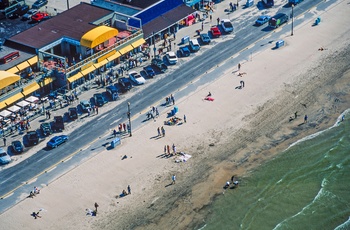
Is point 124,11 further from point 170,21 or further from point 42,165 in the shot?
point 42,165

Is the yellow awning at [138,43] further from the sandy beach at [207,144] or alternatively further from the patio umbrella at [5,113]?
the patio umbrella at [5,113]

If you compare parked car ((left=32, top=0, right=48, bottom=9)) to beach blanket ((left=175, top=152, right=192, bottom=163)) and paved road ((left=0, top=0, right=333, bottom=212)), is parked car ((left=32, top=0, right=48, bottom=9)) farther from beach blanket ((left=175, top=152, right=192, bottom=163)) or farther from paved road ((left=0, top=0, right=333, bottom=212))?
beach blanket ((left=175, top=152, right=192, bottom=163))

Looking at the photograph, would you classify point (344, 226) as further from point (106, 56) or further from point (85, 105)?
point (106, 56)

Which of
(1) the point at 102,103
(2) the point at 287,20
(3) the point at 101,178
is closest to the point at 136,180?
(3) the point at 101,178

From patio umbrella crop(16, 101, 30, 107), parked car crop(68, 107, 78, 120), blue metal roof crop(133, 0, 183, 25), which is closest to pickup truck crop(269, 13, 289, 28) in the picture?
blue metal roof crop(133, 0, 183, 25)

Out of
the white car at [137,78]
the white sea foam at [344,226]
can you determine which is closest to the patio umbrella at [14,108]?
the white car at [137,78]

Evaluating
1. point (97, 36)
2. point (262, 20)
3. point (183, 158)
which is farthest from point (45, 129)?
point (262, 20)
